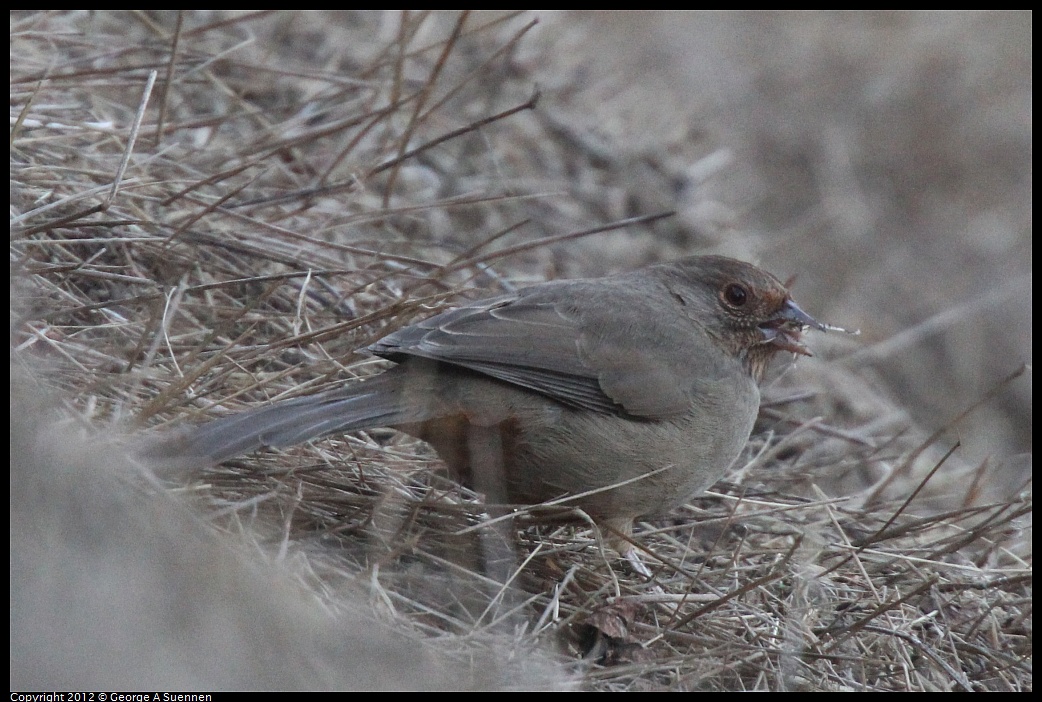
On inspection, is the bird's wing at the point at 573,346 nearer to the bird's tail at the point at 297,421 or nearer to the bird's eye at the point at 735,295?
the bird's tail at the point at 297,421

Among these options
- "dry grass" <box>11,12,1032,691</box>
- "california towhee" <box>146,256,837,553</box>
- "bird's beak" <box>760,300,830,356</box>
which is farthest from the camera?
"bird's beak" <box>760,300,830,356</box>

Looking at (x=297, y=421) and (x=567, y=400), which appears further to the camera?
(x=567, y=400)

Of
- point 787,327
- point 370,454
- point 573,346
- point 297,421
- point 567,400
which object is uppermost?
point 787,327

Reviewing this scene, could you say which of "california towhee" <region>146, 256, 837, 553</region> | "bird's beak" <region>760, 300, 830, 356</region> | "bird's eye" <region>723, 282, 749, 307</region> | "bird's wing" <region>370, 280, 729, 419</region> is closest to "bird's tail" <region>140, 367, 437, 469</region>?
"california towhee" <region>146, 256, 837, 553</region>

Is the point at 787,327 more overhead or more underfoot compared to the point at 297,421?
more overhead

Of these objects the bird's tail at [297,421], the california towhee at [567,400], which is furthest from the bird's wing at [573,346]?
the bird's tail at [297,421]

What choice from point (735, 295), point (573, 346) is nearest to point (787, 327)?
point (735, 295)

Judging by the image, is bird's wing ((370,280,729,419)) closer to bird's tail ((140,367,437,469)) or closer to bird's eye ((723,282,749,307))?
bird's tail ((140,367,437,469))

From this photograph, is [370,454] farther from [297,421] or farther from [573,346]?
[573,346]
